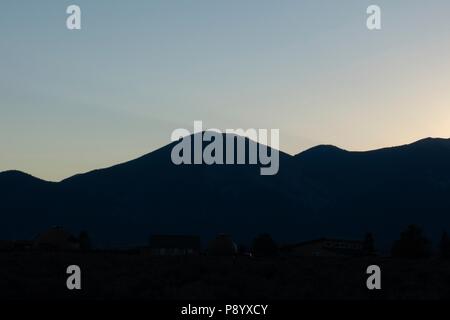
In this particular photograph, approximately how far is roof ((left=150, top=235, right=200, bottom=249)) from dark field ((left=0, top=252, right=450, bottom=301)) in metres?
74.3

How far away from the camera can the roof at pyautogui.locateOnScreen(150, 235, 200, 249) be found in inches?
4505

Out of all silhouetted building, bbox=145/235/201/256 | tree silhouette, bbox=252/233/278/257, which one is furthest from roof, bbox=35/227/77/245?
tree silhouette, bbox=252/233/278/257

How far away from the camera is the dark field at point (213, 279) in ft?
92.7

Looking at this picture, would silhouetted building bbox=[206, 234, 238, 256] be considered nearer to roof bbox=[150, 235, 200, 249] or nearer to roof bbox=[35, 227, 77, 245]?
roof bbox=[35, 227, 77, 245]

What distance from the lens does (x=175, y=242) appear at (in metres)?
117

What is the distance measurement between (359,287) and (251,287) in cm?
469

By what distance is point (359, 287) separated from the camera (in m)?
30.0

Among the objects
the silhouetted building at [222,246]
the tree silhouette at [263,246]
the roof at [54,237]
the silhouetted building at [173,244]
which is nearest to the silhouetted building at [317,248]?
the tree silhouette at [263,246]

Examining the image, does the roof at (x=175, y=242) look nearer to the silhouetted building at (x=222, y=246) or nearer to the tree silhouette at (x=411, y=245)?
the silhouetted building at (x=222, y=246)

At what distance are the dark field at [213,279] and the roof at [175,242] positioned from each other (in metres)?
74.3
